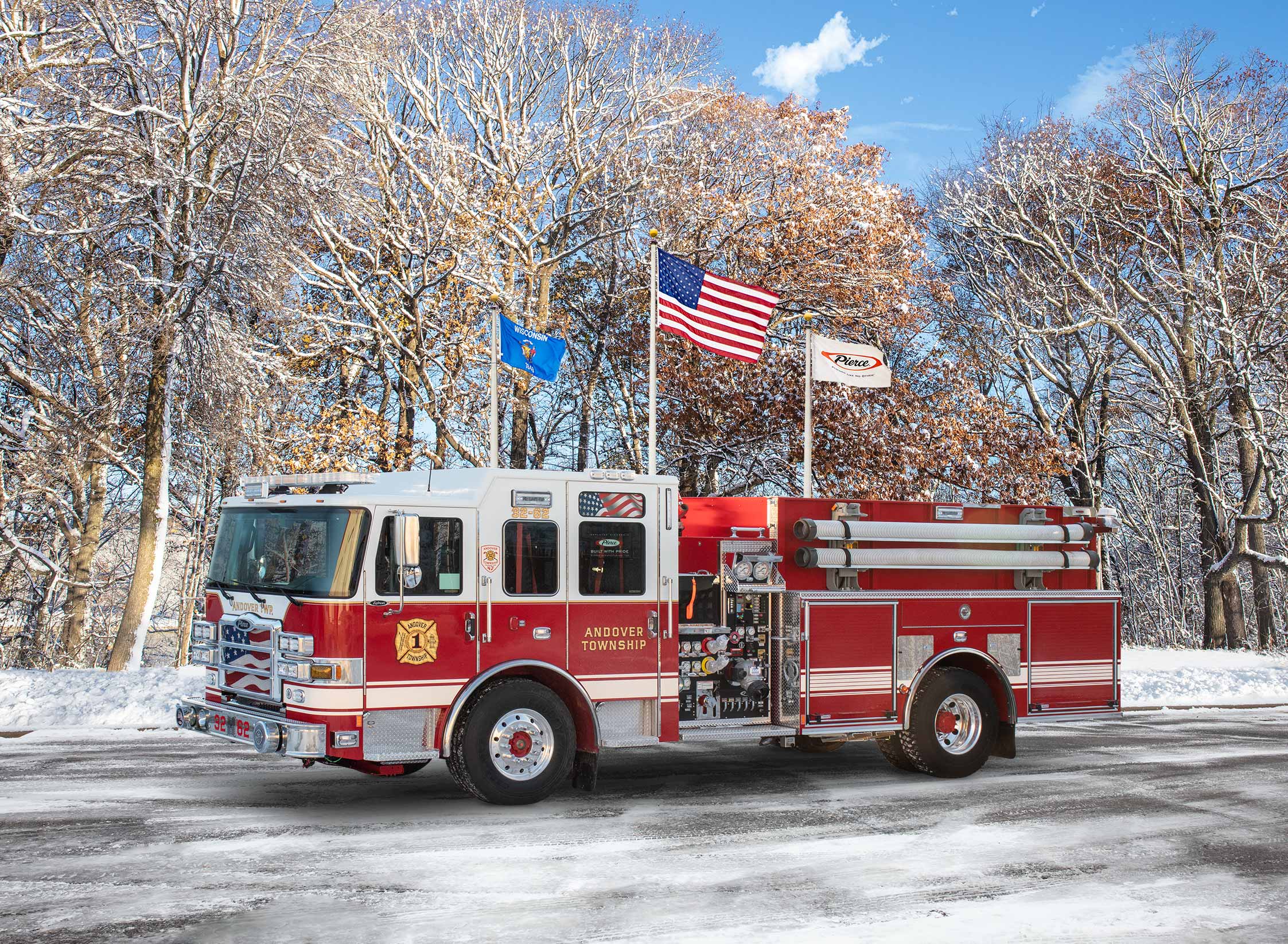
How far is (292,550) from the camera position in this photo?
29.9ft

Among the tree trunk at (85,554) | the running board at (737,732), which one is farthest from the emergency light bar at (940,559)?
the tree trunk at (85,554)

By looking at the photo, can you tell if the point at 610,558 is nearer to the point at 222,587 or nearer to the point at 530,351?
the point at 222,587

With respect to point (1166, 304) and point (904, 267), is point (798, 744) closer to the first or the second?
point (904, 267)

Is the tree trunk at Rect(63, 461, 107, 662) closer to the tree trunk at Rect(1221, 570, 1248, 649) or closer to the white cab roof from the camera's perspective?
the white cab roof

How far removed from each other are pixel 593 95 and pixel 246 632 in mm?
21350

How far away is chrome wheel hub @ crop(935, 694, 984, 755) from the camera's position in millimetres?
11305

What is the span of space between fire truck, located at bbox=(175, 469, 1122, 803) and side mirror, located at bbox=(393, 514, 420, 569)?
0.09 feet

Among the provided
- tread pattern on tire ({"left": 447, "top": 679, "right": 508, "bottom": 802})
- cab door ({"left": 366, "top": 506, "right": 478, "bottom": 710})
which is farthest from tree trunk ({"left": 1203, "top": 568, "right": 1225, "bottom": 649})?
cab door ({"left": 366, "top": 506, "right": 478, "bottom": 710})

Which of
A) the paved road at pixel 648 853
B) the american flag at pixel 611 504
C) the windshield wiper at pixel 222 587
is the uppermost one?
the american flag at pixel 611 504

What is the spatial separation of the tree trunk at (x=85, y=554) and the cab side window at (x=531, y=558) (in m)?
18.0

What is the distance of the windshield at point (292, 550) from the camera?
874cm

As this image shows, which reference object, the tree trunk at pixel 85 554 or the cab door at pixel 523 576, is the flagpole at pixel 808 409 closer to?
the cab door at pixel 523 576

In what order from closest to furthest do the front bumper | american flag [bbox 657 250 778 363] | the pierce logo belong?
the front bumper < american flag [bbox 657 250 778 363] < the pierce logo

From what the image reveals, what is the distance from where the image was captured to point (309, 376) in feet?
83.2
